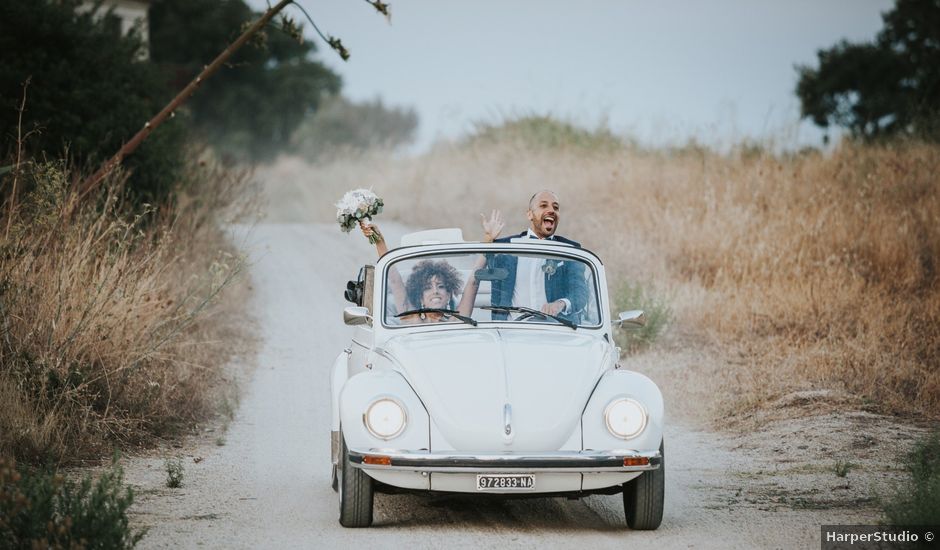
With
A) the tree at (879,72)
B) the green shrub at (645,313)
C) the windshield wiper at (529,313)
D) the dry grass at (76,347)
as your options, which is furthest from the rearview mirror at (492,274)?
the tree at (879,72)

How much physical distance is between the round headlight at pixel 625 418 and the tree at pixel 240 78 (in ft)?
128

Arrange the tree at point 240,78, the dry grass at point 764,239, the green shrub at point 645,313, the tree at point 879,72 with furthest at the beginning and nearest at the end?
1. the tree at point 240,78
2. the tree at point 879,72
3. the green shrub at point 645,313
4. the dry grass at point 764,239

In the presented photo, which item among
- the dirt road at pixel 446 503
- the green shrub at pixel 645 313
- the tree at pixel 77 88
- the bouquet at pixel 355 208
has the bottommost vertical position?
the dirt road at pixel 446 503

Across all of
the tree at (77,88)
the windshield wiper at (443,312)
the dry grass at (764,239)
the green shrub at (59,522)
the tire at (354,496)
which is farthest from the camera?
the tree at (77,88)

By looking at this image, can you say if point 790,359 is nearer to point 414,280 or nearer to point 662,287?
point 662,287

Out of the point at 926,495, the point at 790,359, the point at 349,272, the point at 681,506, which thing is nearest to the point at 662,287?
the point at 790,359

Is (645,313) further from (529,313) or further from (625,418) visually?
(625,418)

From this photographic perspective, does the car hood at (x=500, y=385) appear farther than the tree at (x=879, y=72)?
No

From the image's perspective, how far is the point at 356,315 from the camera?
25.2ft

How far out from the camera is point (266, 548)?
6320 millimetres

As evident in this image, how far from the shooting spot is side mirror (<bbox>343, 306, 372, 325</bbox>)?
7.65 m

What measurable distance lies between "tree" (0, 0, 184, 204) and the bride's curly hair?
27.7 feet

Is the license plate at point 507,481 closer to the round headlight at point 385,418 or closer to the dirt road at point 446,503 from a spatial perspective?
the dirt road at point 446,503

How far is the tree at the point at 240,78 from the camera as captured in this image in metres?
46.0
